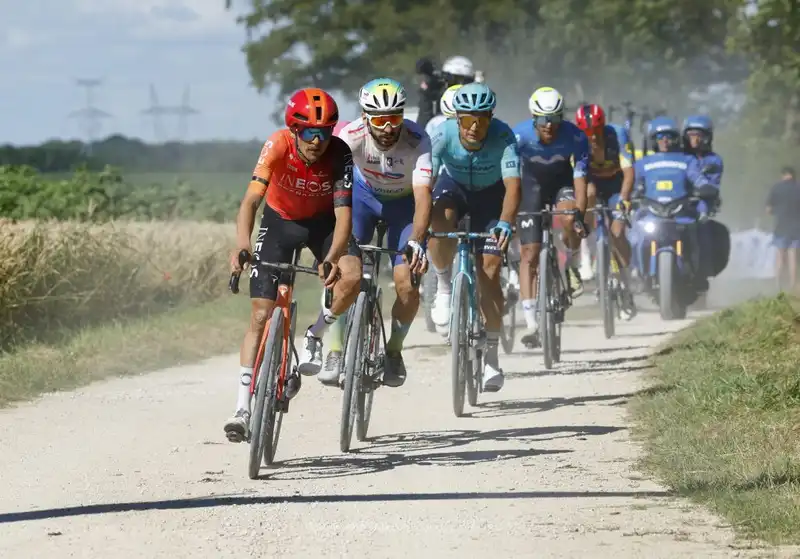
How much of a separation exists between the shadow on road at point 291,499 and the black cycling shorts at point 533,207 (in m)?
5.74

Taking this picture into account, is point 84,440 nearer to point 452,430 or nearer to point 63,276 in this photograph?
point 452,430

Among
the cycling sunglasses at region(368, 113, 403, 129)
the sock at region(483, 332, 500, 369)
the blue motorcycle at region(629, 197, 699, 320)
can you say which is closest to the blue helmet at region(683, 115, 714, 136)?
the blue motorcycle at region(629, 197, 699, 320)

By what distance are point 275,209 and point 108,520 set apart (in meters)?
2.39

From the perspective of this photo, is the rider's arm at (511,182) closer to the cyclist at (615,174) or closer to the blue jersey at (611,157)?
the cyclist at (615,174)

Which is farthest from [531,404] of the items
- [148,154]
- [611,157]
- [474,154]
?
[148,154]

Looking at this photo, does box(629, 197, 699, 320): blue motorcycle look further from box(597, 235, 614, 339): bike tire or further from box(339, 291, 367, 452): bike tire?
box(339, 291, 367, 452): bike tire

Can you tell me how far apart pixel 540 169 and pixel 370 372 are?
4.63 m

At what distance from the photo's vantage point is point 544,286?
45.2 feet

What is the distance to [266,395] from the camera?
28.3ft

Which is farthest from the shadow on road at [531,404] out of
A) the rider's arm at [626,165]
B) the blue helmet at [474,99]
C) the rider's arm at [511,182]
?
the rider's arm at [626,165]

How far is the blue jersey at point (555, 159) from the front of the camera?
14.1 metres

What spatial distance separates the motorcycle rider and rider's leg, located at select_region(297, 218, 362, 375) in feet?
26.3

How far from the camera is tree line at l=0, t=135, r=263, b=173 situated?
58.5m

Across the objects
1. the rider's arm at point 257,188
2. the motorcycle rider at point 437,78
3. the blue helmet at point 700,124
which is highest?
the motorcycle rider at point 437,78
